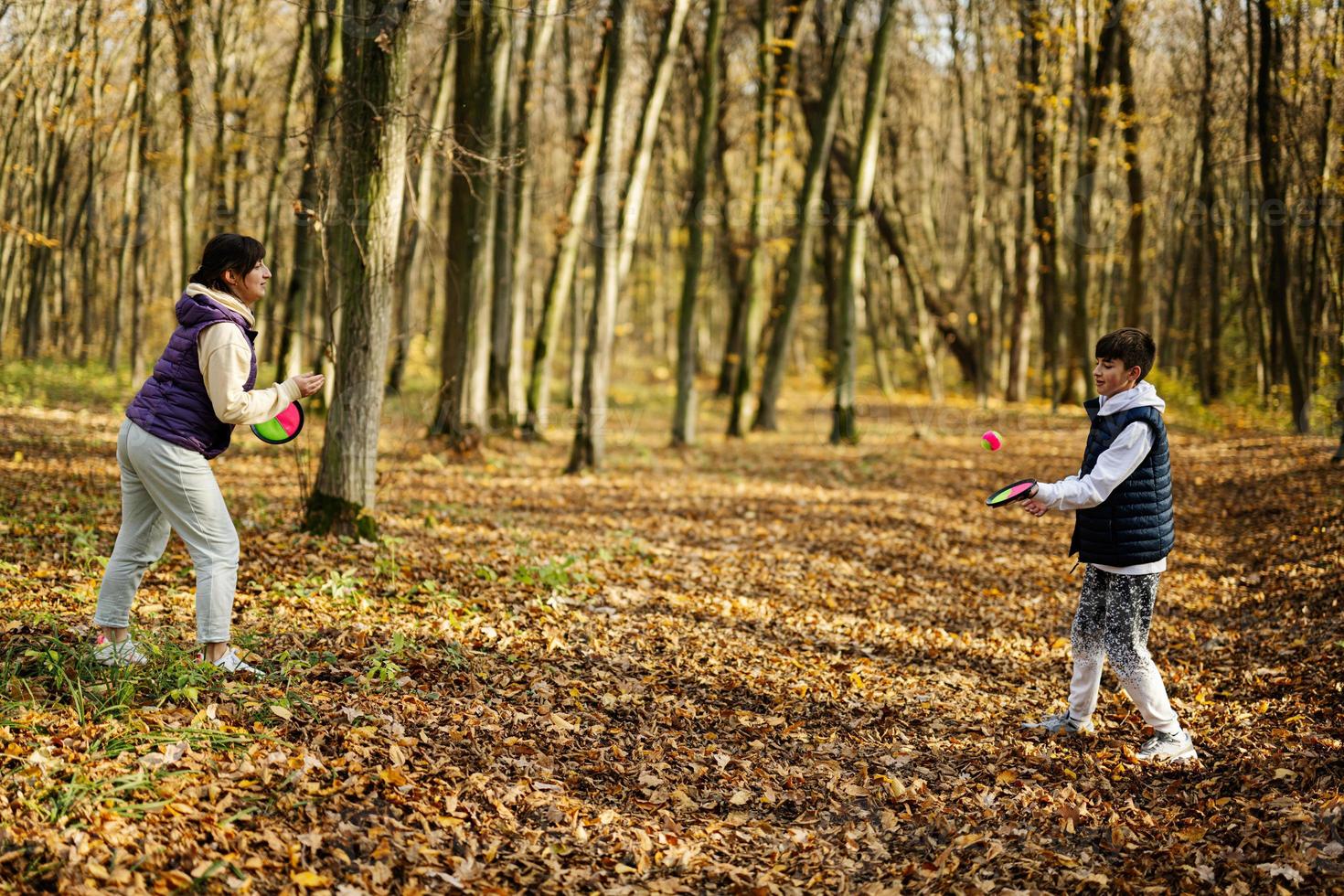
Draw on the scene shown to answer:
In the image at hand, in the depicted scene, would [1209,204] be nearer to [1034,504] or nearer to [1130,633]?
[1130,633]

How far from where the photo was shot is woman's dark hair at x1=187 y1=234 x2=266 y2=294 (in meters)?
4.50

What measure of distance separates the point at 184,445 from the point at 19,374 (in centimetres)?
1982

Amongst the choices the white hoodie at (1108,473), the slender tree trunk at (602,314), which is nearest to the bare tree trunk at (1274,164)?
the slender tree trunk at (602,314)

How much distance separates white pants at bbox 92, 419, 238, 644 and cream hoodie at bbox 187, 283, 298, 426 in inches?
11.9

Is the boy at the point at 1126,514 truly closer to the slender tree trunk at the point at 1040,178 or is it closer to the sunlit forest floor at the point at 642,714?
the sunlit forest floor at the point at 642,714

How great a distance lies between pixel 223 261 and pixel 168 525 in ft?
4.53

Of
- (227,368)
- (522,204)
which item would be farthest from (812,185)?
(227,368)

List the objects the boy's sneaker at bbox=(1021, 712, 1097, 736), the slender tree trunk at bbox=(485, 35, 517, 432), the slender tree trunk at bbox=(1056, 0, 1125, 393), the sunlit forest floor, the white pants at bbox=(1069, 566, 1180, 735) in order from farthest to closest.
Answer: the slender tree trunk at bbox=(1056, 0, 1125, 393) → the slender tree trunk at bbox=(485, 35, 517, 432) → the boy's sneaker at bbox=(1021, 712, 1097, 736) → the white pants at bbox=(1069, 566, 1180, 735) → the sunlit forest floor

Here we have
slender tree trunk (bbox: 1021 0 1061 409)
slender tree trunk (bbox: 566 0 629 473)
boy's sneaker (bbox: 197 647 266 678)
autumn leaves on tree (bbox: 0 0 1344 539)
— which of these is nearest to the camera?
boy's sneaker (bbox: 197 647 266 678)

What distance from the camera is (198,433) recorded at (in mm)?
4504

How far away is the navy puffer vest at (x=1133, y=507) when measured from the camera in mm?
4824

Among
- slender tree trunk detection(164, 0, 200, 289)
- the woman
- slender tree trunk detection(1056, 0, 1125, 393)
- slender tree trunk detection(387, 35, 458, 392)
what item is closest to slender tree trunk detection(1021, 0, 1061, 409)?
slender tree trunk detection(1056, 0, 1125, 393)

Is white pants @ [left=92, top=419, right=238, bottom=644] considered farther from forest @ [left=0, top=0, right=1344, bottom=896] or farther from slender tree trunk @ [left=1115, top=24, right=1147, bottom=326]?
slender tree trunk @ [left=1115, top=24, right=1147, bottom=326]

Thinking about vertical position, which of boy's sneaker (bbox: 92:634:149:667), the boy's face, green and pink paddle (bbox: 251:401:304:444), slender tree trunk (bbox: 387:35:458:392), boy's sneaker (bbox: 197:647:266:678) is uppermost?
slender tree trunk (bbox: 387:35:458:392)
